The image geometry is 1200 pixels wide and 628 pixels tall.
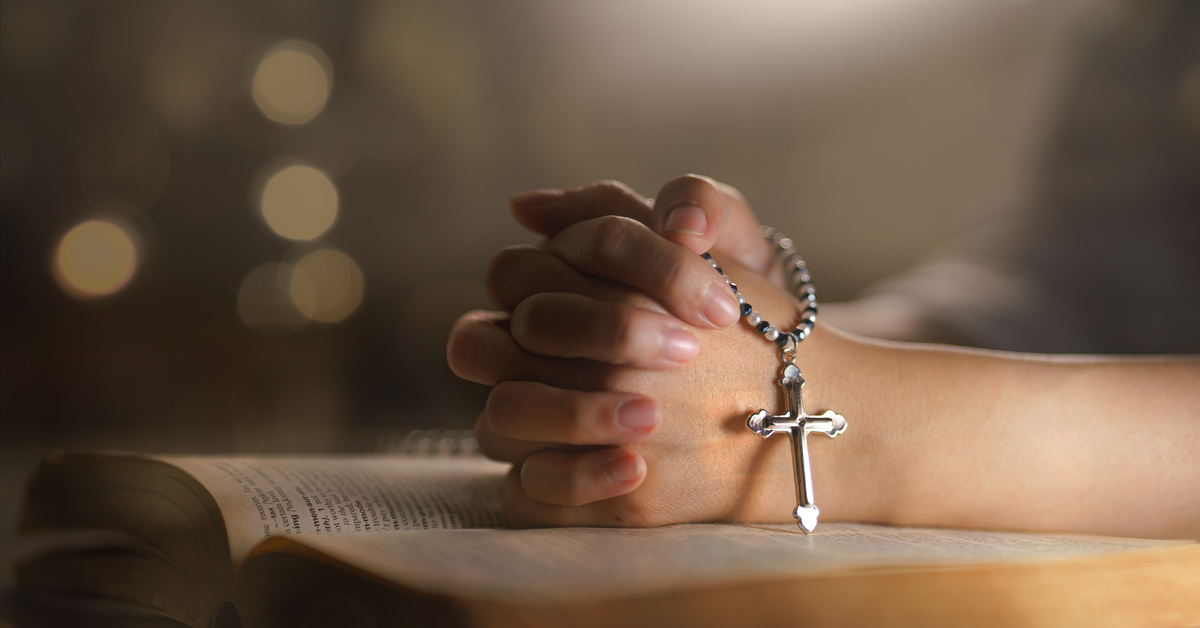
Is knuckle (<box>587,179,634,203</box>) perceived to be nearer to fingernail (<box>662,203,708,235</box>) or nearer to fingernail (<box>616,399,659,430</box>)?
fingernail (<box>662,203,708,235</box>)

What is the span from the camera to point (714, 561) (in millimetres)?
382

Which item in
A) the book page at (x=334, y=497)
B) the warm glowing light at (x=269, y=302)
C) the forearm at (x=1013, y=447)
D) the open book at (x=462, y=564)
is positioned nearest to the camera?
the open book at (x=462, y=564)

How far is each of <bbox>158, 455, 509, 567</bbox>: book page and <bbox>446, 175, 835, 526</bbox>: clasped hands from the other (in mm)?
63

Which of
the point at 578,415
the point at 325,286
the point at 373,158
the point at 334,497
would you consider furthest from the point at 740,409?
the point at 373,158

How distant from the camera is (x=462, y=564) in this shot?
37 centimetres

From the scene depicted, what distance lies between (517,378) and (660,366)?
0.43 ft

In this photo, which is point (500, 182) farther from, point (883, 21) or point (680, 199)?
point (680, 199)

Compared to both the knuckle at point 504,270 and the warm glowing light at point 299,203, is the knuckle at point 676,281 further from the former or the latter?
the warm glowing light at point 299,203

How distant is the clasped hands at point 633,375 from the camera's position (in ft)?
1.79

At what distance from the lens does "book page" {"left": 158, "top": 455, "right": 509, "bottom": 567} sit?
0.52m

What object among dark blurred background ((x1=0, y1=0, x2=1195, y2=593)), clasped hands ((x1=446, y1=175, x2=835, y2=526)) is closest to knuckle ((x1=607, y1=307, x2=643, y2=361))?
clasped hands ((x1=446, y1=175, x2=835, y2=526))

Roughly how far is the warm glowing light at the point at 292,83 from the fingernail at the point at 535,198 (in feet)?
5.62

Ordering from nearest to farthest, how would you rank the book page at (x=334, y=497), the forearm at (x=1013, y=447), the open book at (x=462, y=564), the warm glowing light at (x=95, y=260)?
the open book at (x=462, y=564)
the book page at (x=334, y=497)
the forearm at (x=1013, y=447)
the warm glowing light at (x=95, y=260)

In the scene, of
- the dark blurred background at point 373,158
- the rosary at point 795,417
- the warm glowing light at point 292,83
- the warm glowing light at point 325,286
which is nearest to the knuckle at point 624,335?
the rosary at point 795,417
